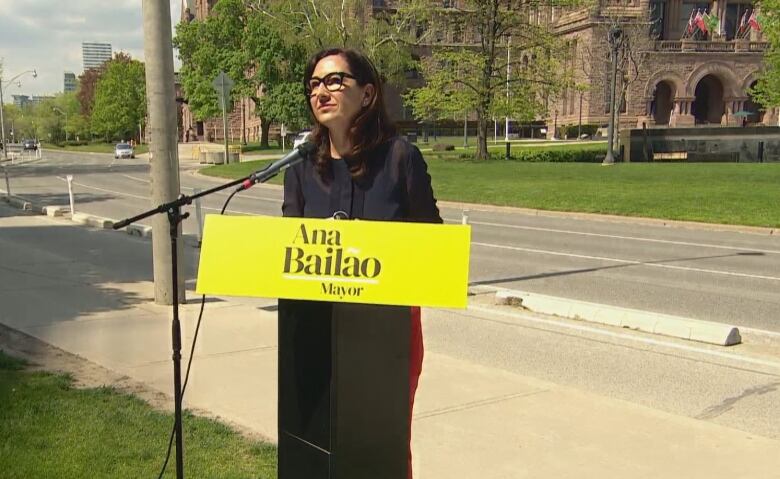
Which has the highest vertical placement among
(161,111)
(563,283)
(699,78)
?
(699,78)

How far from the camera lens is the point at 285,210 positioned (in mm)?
2791

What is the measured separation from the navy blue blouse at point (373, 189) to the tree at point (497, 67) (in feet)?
113

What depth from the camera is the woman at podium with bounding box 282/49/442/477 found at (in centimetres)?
268

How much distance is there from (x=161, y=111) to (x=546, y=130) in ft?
221

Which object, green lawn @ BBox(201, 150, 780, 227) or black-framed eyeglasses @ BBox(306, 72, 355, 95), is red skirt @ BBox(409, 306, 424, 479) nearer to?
black-framed eyeglasses @ BBox(306, 72, 355, 95)

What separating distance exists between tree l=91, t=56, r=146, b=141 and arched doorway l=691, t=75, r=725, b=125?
6633 cm

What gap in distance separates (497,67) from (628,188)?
51.0ft

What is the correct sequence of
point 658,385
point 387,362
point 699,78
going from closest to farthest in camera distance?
1. point 387,362
2. point 658,385
3. point 699,78

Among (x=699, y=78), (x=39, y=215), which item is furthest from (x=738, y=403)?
(x=699, y=78)

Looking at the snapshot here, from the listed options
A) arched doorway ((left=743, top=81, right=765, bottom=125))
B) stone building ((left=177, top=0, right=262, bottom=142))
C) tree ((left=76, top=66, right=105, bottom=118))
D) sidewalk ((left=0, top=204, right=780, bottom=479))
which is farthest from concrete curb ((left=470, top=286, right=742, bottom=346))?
tree ((left=76, top=66, right=105, bottom=118))

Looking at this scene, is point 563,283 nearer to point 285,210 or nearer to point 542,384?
point 542,384

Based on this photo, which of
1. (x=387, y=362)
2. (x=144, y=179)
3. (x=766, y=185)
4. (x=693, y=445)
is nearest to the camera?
(x=387, y=362)

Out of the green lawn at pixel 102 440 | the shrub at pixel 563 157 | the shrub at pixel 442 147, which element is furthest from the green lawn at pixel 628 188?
the green lawn at pixel 102 440

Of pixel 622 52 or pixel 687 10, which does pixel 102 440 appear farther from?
pixel 687 10
